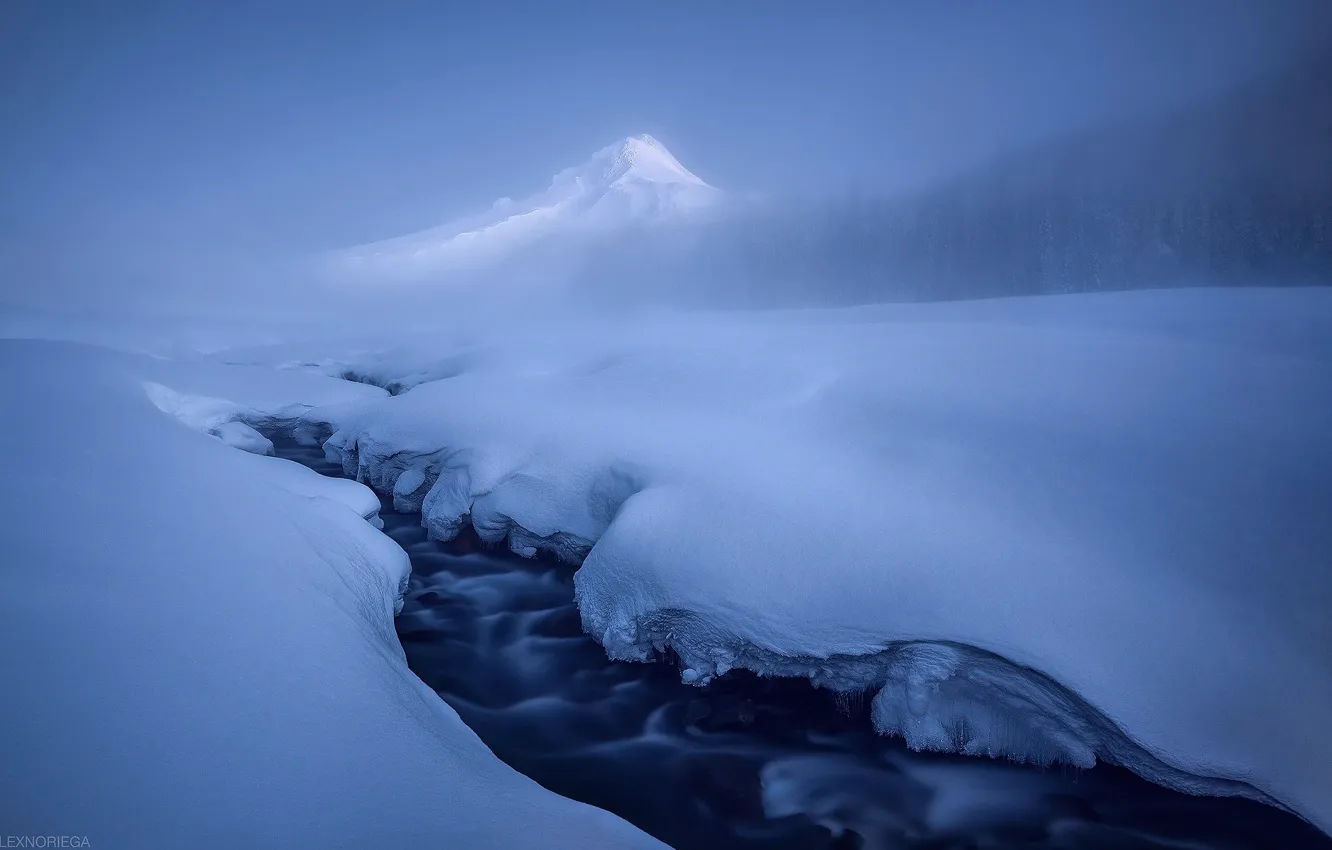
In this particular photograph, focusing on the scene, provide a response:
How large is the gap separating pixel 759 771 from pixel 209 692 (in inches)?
104

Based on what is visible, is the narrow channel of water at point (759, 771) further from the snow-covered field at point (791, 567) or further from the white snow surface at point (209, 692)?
the white snow surface at point (209, 692)

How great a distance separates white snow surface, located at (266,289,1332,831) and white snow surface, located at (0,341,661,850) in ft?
5.45

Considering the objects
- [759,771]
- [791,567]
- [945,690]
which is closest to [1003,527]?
[945,690]

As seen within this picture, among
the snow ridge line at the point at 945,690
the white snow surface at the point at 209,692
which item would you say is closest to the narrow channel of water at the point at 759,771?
the snow ridge line at the point at 945,690

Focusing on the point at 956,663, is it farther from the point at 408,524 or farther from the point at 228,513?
the point at 408,524

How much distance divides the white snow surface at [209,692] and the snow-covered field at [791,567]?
2 centimetres

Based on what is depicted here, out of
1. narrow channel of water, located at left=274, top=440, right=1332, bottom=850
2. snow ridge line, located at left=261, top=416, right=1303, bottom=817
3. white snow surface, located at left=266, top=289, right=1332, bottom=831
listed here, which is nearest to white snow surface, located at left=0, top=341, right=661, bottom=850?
narrow channel of water, located at left=274, top=440, right=1332, bottom=850

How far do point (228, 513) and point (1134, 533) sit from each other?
18.7 ft

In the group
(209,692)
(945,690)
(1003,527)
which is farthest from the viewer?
(1003,527)

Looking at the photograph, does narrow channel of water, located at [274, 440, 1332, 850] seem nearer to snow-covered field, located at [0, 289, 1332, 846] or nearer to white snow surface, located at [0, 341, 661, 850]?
snow-covered field, located at [0, 289, 1332, 846]

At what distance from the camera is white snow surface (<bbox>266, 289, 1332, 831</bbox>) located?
279 cm

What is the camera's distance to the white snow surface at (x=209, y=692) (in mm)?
1661

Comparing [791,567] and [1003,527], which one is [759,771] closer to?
[791,567]

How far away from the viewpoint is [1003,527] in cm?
362
